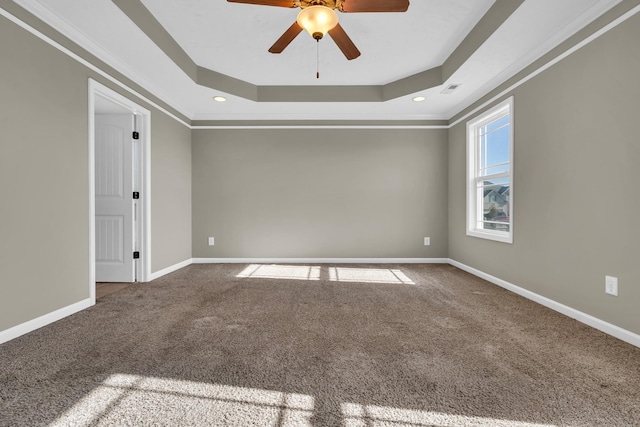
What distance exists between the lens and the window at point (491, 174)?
3.44 metres

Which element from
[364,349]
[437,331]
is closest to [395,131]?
[437,331]

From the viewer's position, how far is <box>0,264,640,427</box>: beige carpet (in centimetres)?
128

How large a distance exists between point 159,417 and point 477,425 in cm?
132

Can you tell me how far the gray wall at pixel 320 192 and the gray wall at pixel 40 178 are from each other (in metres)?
2.16

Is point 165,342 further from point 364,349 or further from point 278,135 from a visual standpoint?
point 278,135

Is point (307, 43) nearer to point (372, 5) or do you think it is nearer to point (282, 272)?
point (372, 5)

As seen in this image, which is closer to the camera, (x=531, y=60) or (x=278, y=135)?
(x=531, y=60)

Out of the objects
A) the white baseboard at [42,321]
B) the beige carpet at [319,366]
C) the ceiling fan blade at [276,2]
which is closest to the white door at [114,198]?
the beige carpet at [319,366]

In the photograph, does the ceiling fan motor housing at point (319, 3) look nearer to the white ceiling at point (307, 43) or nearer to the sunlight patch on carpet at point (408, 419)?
the white ceiling at point (307, 43)

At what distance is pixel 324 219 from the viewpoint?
4852mm

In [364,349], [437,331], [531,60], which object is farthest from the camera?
[531,60]

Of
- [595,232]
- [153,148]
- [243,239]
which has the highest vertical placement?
[153,148]

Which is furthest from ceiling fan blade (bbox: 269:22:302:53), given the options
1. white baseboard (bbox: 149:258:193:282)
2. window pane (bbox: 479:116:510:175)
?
white baseboard (bbox: 149:258:193:282)

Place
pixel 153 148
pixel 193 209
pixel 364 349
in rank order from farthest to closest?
pixel 193 209
pixel 153 148
pixel 364 349
